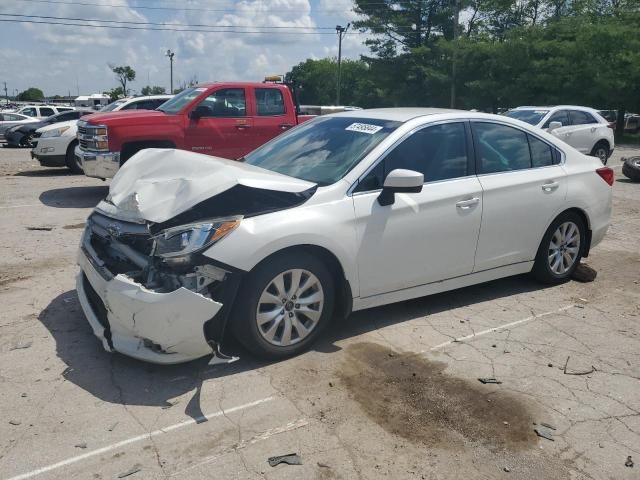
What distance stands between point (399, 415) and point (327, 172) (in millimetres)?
1910

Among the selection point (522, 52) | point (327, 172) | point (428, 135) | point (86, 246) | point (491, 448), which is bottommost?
point (491, 448)

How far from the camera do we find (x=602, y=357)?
4.29 meters

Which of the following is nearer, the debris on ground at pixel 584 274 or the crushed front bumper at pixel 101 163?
the debris on ground at pixel 584 274

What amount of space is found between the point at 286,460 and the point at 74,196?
8.91m

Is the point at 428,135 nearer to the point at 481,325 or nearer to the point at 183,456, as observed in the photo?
the point at 481,325

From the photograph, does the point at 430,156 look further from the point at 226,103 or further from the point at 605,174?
the point at 226,103

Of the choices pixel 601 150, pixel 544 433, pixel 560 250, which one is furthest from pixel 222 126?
pixel 601 150

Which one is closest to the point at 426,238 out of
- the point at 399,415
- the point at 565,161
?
the point at 399,415

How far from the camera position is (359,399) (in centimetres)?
362

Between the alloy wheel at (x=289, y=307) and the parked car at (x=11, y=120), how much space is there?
75.8 feet

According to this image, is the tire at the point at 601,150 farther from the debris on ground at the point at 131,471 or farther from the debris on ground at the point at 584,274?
the debris on ground at the point at 131,471

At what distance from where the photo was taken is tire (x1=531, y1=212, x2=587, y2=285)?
18.2 feet

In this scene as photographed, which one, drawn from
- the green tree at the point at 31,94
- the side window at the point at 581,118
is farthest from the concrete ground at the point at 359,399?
the green tree at the point at 31,94

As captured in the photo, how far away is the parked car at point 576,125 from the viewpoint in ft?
49.1
